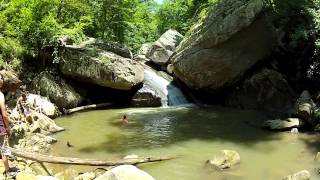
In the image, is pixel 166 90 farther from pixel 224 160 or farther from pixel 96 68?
pixel 224 160

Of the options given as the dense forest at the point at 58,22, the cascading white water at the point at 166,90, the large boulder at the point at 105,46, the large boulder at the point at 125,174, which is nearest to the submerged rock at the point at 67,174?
the large boulder at the point at 125,174

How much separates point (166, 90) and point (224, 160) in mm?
11154

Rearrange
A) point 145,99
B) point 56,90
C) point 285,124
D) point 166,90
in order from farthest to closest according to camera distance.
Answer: point 166,90, point 145,99, point 56,90, point 285,124

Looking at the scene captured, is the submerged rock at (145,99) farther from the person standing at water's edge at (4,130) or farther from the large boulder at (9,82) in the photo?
the person standing at water's edge at (4,130)

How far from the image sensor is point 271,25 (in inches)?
795

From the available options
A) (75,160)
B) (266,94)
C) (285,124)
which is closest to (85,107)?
(266,94)

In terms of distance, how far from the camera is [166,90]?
867 inches

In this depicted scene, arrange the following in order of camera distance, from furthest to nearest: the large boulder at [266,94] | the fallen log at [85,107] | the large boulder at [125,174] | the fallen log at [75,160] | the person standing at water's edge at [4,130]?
the large boulder at [266,94]
the fallen log at [85,107]
the fallen log at [75,160]
the person standing at water's edge at [4,130]
the large boulder at [125,174]

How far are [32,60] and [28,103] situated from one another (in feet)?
13.4

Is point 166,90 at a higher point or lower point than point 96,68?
lower

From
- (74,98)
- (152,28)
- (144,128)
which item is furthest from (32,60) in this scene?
(152,28)

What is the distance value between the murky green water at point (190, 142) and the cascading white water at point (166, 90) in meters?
2.46

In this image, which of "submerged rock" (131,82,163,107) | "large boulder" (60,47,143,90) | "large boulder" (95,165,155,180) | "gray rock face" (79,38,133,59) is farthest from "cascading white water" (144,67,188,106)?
"large boulder" (95,165,155,180)

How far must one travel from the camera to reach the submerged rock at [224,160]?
434 inches
